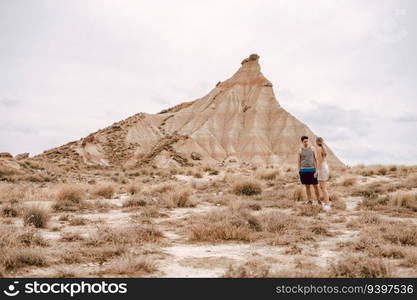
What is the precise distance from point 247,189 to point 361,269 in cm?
948

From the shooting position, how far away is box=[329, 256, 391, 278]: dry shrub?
4707mm

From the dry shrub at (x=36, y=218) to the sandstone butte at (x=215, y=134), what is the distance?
38.2 meters

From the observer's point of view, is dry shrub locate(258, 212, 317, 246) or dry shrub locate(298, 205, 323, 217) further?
dry shrub locate(298, 205, 323, 217)

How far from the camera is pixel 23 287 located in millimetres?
4160

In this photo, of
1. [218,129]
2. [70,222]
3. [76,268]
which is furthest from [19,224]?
[218,129]

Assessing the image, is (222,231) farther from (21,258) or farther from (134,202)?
(134,202)

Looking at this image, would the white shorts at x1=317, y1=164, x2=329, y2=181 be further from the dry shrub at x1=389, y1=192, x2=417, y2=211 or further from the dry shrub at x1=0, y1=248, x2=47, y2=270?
the dry shrub at x1=0, y1=248, x2=47, y2=270

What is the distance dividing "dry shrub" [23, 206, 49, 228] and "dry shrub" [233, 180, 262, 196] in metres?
7.34

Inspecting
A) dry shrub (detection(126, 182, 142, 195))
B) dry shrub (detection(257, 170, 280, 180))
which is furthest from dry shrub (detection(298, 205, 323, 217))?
dry shrub (detection(257, 170, 280, 180))

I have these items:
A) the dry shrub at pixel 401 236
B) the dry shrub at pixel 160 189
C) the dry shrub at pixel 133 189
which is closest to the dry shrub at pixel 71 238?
the dry shrub at pixel 401 236

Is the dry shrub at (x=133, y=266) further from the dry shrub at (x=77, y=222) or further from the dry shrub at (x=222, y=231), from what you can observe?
the dry shrub at (x=77, y=222)

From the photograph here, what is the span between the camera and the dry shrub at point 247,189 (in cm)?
1419

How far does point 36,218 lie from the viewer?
8.02 m

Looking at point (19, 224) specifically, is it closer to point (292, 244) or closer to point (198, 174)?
point (292, 244)
